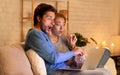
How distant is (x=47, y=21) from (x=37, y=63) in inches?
16.6

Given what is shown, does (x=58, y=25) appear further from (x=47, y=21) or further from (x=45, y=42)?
(x=45, y=42)

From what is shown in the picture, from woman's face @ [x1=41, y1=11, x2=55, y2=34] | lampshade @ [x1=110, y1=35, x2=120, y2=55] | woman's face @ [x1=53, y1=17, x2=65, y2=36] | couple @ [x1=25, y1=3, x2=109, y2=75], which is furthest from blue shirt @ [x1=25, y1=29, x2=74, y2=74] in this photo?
lampshade @ [x1=110, y1=35, x2=120, y2=55]

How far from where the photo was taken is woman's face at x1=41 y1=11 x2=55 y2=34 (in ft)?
7.87

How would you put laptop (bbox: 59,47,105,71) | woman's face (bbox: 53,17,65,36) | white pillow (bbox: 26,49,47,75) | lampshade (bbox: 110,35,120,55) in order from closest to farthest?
white pillow (bbox: 26,49,47,75), laptop (bbox: 59,47,105,71), woman's face (bbox: 53,17,65,36), lampshade (bbox: 110,35,120,55)

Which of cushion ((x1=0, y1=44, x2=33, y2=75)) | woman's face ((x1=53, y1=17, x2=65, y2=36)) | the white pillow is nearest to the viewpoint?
cushion ((x1=0, y1=44, x2=33, y2=75))

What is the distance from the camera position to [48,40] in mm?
2334

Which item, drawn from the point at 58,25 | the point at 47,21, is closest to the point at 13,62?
the point at 47,21

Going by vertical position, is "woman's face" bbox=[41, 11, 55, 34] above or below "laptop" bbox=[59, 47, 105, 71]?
above

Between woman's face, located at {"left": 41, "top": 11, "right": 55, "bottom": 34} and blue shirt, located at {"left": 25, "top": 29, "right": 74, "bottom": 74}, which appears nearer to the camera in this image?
blue shirt, located at {"left": 25, "top": 29, "right": 74, "bottom": 74}

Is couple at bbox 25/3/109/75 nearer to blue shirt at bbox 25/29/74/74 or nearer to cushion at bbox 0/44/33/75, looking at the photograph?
blue shirt at bbox 25/29/74/74

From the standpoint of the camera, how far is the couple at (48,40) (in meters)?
2.24

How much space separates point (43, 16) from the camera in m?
2.40

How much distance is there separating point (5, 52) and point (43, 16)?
516 mm

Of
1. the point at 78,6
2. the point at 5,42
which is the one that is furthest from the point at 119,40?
the point at 5,42
